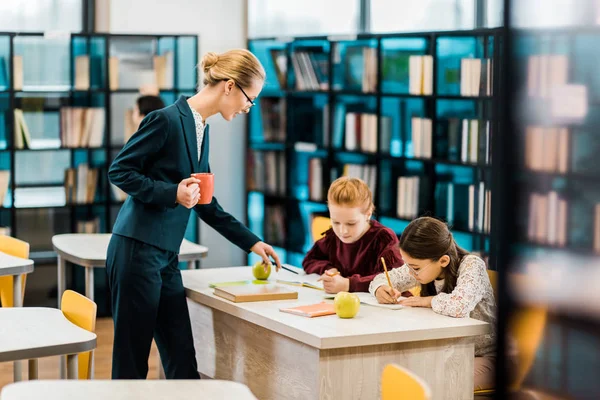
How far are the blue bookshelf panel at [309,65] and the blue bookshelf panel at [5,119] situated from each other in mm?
1884

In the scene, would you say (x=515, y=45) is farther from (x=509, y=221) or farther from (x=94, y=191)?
(x=94, y=191)

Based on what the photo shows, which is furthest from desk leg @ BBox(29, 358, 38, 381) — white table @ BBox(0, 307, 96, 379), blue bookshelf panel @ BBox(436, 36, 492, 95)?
blue bookshelf panel @ BBox(436, 36, 492, 95)

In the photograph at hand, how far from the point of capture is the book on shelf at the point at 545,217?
2.98 feet

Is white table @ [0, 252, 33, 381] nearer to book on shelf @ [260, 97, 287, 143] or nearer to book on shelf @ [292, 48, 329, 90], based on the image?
book on shelf @ [292, 48, 329, 90]

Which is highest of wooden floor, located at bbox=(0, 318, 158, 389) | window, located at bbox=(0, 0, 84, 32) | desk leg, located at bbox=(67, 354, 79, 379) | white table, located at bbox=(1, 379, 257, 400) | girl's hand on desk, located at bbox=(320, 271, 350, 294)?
window, located at bbox=(0, 0, 84, 32)

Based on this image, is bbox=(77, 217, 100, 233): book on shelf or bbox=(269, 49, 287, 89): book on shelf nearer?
bbox=(77, 217, 100, 233): book on shelf

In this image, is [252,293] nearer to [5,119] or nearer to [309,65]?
[309,65]

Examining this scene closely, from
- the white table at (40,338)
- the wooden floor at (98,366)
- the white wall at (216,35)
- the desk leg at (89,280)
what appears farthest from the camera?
the white wall at (216,35)

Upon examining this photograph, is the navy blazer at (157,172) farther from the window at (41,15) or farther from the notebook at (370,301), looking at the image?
the window at (41,15)

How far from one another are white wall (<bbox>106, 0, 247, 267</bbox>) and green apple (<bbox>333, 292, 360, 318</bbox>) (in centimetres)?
405

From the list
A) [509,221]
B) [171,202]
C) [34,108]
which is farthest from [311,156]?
[509,221]

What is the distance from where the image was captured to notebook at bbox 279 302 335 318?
2.70 m

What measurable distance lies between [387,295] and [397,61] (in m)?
2.43

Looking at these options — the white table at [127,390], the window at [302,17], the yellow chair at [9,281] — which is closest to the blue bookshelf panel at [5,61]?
the window at [302,17]
